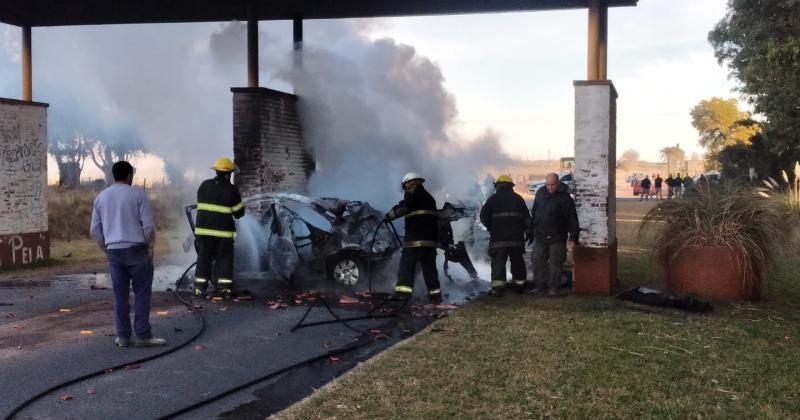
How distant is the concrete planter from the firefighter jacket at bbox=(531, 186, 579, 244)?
1.34m

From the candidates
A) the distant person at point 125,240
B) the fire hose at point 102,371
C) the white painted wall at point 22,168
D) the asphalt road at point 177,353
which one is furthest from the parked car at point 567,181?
the white painted wall at point 22,168

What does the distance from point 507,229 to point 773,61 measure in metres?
10.7

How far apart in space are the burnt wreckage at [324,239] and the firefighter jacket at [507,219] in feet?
2.71

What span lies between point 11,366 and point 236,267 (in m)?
4.18

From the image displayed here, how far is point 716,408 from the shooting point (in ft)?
13.7

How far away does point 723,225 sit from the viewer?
27.1ft

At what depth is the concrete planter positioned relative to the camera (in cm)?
803

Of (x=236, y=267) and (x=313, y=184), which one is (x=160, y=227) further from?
(x=236, y=267)

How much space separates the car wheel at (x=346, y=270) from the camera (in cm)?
927

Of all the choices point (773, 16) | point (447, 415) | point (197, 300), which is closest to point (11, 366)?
point (197, 300)

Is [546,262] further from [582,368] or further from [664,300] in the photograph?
[582,368]

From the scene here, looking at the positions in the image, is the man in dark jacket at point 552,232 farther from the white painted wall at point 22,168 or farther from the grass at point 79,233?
the white painted wall at point 22,168

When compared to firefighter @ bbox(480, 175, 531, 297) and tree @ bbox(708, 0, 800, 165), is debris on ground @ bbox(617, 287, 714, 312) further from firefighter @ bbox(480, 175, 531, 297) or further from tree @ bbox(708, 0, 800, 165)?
tree @ bbox(708, 0, 800, 165)

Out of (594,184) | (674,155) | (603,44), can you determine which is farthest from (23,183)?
(674,155)
